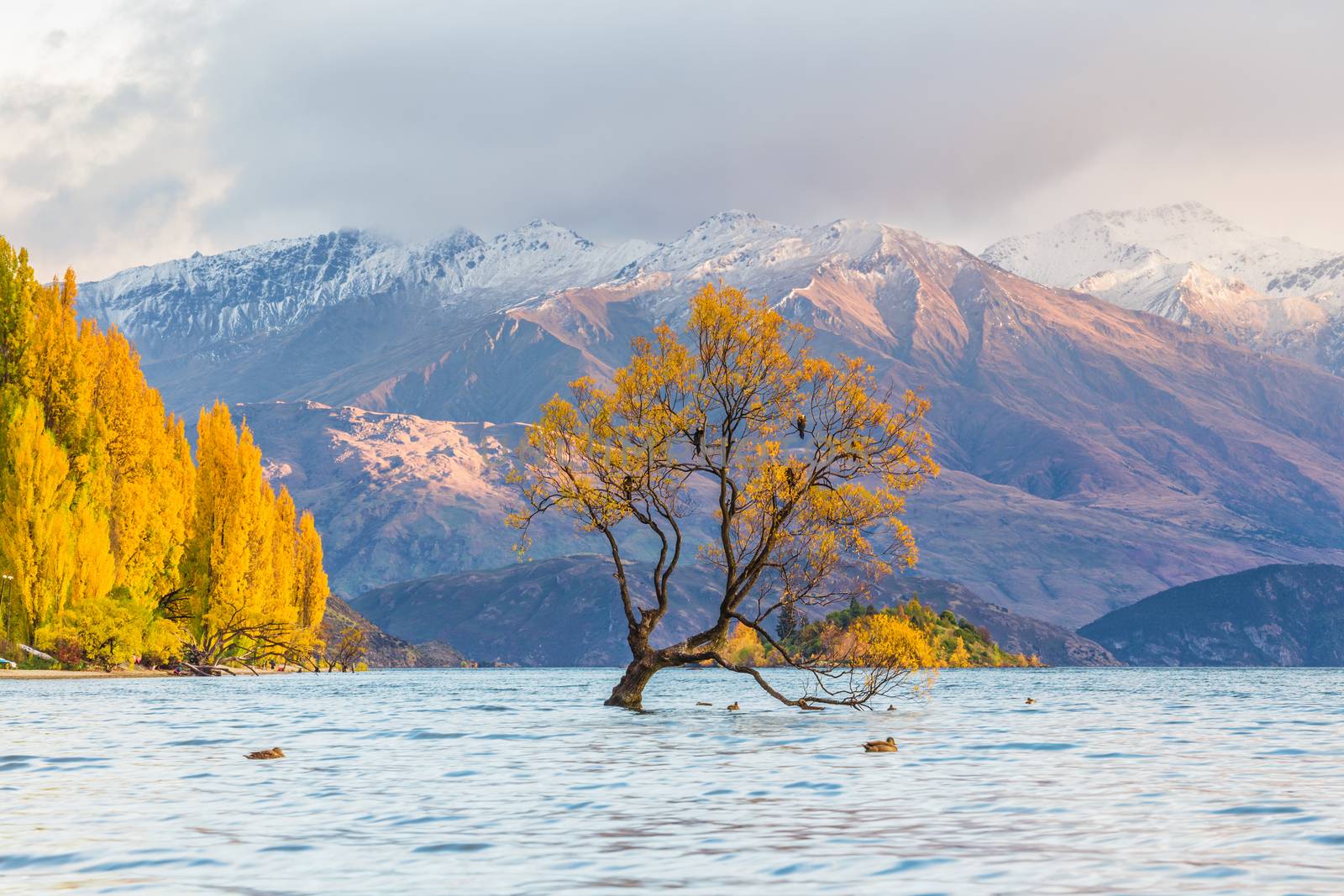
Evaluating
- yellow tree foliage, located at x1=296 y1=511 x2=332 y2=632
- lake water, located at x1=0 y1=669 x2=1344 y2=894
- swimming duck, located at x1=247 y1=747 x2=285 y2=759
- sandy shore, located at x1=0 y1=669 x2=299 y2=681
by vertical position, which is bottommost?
lake water, located at x1=0 y1=669 x2=1344 y2=894

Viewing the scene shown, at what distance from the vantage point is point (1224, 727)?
5469cm

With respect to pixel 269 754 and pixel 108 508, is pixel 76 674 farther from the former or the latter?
pixel 269 754

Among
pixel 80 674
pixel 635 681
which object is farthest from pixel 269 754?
pixel 80 674

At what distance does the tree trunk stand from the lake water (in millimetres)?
3606

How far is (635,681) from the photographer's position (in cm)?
6038

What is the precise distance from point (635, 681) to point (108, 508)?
52780mm

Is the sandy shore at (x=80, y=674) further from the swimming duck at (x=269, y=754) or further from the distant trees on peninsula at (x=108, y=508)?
the swimming duck at (x=269, y=754)

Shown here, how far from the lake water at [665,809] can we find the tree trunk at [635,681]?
3.61 m

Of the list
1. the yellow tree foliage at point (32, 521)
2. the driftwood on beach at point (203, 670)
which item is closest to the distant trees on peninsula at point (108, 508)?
the yellow tree foliage at point (32, 521)

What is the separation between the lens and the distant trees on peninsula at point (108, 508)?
292ft

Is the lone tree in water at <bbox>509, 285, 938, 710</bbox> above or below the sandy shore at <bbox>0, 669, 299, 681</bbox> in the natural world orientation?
above

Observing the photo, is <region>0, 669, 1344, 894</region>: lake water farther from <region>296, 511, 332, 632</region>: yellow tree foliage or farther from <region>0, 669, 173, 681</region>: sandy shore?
<region>296, 511, 332, 632</region>: yellow tree foliage

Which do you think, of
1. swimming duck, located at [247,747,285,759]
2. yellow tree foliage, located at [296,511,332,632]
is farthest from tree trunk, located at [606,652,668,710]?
yellow tree foliage, located at [296,511,332,632]

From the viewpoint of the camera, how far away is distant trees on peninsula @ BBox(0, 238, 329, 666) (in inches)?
3499
